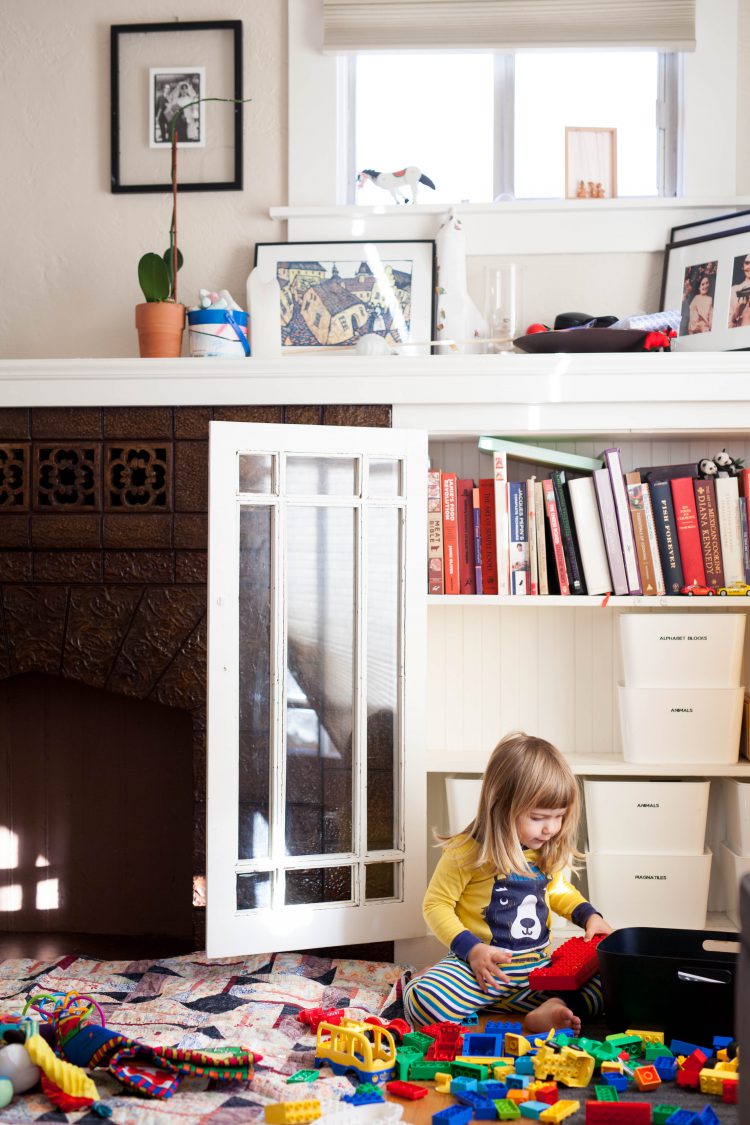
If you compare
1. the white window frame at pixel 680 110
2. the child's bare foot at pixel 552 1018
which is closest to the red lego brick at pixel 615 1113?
the child's bare foot at pixel 552 1018

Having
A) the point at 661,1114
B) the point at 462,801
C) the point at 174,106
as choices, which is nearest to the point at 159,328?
the point at 174,106

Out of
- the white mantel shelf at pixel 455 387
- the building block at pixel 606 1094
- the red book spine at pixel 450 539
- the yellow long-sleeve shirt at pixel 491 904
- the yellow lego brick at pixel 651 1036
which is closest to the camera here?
the building block at pixel 606 1094

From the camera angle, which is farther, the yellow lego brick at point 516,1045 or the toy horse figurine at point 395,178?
the toy horse figurine at point 395,178

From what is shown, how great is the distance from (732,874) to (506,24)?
2.11 m

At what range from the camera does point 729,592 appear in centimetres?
241

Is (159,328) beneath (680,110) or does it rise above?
beneath

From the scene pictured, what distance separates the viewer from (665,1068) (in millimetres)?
1843

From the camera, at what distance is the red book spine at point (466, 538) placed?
253cm

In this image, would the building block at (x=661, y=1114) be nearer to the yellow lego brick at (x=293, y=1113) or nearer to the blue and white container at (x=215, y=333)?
the yellow lego brick at (x=293, y=1113)

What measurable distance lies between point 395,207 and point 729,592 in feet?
4.04

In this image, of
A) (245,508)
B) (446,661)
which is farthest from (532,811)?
(245,508)

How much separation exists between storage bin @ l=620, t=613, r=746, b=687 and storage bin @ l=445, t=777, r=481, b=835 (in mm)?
431

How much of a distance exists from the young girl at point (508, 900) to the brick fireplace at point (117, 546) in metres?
0.59

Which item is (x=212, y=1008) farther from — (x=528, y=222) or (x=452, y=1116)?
(x=528, y=222)
